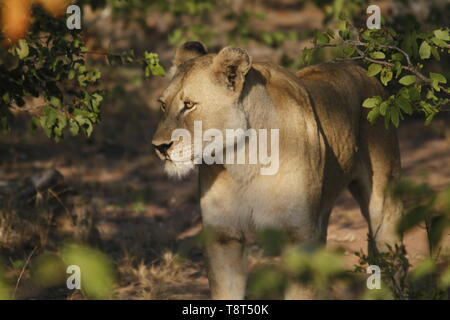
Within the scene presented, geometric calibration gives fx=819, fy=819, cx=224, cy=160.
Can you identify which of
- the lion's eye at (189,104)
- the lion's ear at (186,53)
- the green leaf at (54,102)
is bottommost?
the lion's eye at (189,104)

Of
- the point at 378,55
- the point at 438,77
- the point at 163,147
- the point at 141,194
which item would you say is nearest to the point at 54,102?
the point at 163,147

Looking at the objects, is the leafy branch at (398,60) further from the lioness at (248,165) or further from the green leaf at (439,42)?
the lioness at (248,165)

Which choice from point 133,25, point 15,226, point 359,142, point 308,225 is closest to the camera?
point 308,225

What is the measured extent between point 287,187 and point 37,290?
211 centimetres

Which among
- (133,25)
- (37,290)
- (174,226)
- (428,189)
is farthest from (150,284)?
(133,25)

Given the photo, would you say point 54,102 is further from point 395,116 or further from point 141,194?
point 141,194

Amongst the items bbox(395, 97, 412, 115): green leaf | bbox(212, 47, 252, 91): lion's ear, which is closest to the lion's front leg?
bbox(212, 47, 252, 91): lion's ear

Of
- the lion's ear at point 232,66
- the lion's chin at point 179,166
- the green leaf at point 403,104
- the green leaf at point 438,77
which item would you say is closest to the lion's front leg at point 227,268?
the lion's chin at point 179,166

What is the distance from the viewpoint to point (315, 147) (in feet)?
13.3

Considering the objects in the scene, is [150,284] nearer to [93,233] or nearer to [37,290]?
[37,290]

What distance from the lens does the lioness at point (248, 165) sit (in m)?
3.77

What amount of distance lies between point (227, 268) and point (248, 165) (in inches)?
21.6

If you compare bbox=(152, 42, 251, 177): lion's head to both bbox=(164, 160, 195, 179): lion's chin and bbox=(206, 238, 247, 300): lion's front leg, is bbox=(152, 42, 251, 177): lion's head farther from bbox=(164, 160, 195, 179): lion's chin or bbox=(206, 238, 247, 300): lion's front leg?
bbox=(206, 238, 247, 300): lion's front leg

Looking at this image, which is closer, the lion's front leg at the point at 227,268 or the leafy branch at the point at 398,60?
the leafy branch at the point at 398,60
